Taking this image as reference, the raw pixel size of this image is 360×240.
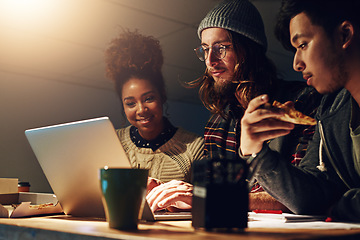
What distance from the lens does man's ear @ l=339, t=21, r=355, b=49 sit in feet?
4.50

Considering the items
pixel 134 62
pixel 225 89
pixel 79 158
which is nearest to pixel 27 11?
pixel 134 62

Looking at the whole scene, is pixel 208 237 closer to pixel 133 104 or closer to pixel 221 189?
pixel 221 189

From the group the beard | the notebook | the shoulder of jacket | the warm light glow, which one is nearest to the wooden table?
the notebook

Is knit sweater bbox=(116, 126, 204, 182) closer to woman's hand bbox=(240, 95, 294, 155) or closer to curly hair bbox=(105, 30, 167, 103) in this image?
curly hair bbox=(105, 30, 167, 103)

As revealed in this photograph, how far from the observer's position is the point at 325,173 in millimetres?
1221

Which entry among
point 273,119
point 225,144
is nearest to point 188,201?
point 273,119

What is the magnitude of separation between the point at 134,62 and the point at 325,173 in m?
1.63

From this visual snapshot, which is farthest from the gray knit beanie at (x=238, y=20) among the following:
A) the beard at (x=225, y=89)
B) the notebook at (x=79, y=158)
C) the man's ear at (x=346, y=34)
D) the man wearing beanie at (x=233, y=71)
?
the notebook at (x=79, y=158)

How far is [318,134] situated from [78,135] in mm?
831

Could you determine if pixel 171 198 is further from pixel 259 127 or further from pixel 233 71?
pixel 233 71

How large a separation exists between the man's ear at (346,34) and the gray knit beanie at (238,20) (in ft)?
1.90

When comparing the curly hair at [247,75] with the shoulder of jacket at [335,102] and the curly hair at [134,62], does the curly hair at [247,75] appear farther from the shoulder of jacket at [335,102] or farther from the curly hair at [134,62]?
the curly hair at [134,62]

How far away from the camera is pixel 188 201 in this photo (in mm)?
1054

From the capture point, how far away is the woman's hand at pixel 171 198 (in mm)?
1027
